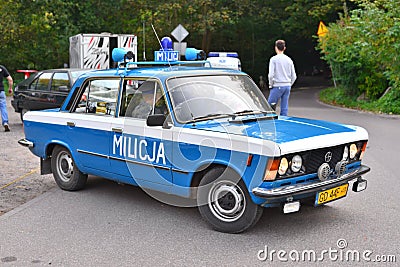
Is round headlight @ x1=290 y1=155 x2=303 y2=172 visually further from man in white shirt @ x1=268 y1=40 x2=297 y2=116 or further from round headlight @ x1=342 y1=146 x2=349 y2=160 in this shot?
man in white shirt @ x1=268 y1=40 x2=297 y2=116

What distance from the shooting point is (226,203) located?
6031mm

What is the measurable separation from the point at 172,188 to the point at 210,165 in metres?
0.61

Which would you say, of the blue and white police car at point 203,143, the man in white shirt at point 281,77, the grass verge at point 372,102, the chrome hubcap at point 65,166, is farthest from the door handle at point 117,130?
the grass verge at point 372,102

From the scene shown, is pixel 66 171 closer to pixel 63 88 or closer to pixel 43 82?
pixel 63 88

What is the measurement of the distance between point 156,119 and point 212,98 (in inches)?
32.4

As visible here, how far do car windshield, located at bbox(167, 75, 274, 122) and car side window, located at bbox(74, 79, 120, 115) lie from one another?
98 centimetres

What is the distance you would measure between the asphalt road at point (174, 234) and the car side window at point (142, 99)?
4.05ft

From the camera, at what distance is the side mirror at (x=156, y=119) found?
245 inches

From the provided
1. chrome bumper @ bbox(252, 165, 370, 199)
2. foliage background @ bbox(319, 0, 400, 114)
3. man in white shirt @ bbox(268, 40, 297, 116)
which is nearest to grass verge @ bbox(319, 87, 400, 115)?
foliage background @ bbox(319, 0, 400, 114)

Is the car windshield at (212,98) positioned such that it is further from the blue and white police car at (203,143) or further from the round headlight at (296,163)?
the round headlight at (296,163)

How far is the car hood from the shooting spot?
571 centimetres

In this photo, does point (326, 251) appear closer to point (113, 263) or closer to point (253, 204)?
point (253, 204)

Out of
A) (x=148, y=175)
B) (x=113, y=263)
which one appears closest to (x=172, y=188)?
(x=148, y=175)

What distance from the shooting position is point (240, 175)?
575cm
